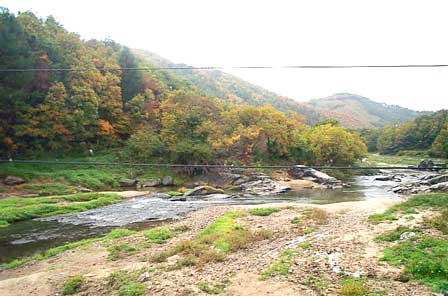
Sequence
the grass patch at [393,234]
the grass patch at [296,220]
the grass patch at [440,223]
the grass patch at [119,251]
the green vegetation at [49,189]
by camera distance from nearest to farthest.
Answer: the grass patch at [393,234] < the grass patch at [119,251] < the grass patch at [440,223] < the grass patch at [296,220] < the green vegetation at [49,189]

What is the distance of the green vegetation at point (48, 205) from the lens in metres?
25.1

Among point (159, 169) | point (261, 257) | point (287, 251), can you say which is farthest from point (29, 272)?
point (159, 169)

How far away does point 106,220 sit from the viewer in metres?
24.7

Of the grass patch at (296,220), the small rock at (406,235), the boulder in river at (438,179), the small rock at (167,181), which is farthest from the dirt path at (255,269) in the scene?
the small rock at (167,181)

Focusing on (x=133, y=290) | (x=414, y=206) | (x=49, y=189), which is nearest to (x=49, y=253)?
(x=133, y=290)

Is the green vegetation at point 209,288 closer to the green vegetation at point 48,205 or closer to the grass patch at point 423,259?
the grass patch at point 423,259

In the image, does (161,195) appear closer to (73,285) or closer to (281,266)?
(73,285)

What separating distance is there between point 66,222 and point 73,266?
10.5m

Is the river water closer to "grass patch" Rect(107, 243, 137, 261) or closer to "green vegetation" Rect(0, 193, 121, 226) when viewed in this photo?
"green vegetation" Rect(0, 193, 121, 226)

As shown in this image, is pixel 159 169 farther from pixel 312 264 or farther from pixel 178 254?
pixel 312 264

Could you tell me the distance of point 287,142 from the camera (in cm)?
5659

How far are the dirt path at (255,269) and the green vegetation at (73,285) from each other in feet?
0.85

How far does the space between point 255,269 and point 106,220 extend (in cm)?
1477

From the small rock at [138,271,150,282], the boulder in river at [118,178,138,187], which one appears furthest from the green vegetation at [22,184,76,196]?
the small rock at [138,271,150,282]
